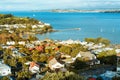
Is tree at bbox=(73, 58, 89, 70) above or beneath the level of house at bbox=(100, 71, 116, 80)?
beneath

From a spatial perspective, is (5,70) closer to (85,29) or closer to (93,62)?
(93,62)

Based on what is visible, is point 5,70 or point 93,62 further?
point 93,62

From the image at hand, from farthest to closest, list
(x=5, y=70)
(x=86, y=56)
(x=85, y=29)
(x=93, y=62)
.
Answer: (x=85, y=29) < (x=86, y=56) < (x=93, y=62) < (x=5, y=70)

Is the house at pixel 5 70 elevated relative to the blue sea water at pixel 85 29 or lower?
elevated

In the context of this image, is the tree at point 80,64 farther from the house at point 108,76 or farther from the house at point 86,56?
the house at point 108,76

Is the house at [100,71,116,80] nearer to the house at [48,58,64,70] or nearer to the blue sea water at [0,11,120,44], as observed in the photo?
the house at [48,58,64,70]

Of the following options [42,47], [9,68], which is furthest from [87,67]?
[42,47]

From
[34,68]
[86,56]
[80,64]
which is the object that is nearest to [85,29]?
[86,56]

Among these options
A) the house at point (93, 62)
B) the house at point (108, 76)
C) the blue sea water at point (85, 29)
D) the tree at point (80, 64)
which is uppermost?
the house at point (108, 76)

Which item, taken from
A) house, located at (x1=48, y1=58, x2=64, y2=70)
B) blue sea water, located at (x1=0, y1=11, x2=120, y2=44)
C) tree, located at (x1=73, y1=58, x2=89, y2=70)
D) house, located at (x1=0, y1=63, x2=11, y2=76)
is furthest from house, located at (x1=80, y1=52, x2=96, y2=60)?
blue sea water, located at (x1=0, y1=11, x2=120, y2=44)

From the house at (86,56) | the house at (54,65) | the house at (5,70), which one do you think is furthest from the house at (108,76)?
the house at (5,70)

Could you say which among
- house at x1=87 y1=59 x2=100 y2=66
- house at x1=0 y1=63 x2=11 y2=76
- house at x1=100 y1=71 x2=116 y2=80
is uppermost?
house at x1=100 y1=71 x2=116 y2=80

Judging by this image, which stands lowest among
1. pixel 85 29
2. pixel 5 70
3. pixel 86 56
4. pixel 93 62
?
pixel 85 29

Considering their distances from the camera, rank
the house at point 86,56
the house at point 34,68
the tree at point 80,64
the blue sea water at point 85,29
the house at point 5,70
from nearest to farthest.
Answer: the house at point 5,70, the house at point 34,68, the tree at point 80,64, the house at point 86,56, the blue sea water at point 85,29
